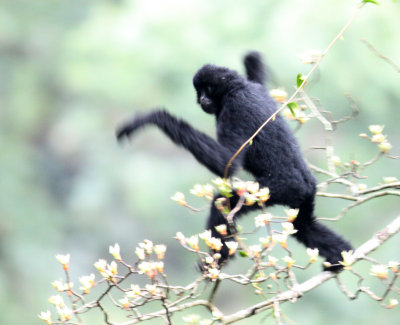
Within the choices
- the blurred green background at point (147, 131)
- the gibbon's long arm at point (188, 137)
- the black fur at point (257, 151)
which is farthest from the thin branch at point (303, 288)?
the blurred green background at point (147, 131)

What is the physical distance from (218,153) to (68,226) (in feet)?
34.6

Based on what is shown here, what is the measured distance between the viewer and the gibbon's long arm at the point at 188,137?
428cm

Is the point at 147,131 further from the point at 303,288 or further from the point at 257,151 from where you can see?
the point at 303,288

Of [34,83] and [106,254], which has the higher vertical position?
[34,83]

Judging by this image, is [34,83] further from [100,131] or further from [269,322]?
[269,322]

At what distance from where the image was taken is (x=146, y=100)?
493 inches

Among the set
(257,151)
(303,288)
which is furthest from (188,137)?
(303,288)

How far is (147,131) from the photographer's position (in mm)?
12969

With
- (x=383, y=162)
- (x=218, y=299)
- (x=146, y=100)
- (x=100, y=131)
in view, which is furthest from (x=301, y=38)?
(x=218, y=299)

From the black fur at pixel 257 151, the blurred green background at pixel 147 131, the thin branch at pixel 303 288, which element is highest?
the blurred green background at pixel 147 131

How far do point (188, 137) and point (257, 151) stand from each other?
0.51m

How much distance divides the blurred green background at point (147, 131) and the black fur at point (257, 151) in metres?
3.98

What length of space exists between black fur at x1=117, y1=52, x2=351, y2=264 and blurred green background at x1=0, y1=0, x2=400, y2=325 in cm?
398

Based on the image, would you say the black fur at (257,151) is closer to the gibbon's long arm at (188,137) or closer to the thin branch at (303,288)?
the gibbon's long arm at (188,137)
